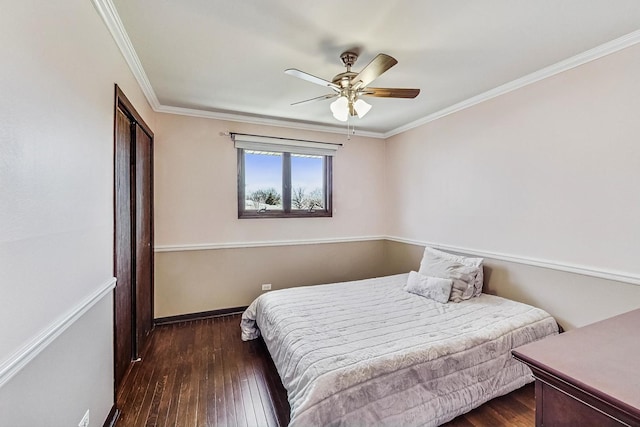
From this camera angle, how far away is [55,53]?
3.75 ft

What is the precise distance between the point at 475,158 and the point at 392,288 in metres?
1.69

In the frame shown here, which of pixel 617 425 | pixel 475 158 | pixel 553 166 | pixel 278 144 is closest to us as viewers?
pixel 617 425

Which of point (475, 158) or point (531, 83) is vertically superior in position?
point (531, 83)

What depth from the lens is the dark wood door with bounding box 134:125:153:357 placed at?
254 centimetres

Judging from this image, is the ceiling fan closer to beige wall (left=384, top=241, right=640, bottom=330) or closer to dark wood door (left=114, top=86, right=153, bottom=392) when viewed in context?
dark wood door (left=114, top=86, right=153, bottom=392)

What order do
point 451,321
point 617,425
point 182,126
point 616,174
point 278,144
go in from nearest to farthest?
point 617,425 → point 616,174 → point 451,321 → point 182,126 → point 278,144

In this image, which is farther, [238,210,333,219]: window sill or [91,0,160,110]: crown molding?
[238,210,333,219]: window sill

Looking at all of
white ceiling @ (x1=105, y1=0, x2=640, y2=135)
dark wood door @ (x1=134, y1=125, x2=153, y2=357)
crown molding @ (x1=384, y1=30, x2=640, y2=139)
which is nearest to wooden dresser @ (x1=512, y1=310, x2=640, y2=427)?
white ceiling @ (x1=105, y1=0, x2=640, y2=135)

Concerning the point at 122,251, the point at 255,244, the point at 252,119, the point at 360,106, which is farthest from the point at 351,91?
the point at 255,244

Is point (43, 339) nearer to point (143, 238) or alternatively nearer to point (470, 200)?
point (143, 238)

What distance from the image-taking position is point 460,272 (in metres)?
2.78

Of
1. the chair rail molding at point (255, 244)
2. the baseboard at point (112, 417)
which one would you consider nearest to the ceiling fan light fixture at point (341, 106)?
the chair rail molding at point (255, 244)

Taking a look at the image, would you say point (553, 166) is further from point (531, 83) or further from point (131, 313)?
point (131, 313)

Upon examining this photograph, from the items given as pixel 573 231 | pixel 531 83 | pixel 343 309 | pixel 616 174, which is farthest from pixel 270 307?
pixel 531 83
